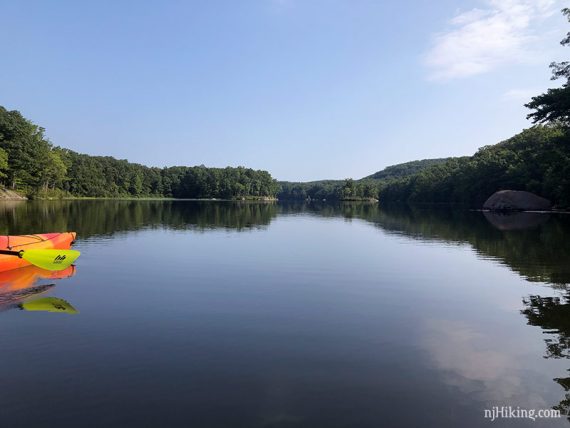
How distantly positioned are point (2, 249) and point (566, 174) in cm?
6027

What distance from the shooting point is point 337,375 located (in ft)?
25.7

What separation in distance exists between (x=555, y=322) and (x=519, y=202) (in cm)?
7985

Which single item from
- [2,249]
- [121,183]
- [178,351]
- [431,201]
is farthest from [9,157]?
[431,201]

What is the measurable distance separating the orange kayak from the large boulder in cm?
8156

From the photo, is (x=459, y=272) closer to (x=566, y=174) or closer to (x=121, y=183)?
(x=566, y=174)

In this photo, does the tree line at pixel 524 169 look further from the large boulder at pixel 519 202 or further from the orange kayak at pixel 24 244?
the orange kayak at pixel 24 244

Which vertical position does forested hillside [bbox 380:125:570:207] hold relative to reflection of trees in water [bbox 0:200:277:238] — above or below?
above

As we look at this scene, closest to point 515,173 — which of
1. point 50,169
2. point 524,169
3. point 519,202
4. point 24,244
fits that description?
point 524,169

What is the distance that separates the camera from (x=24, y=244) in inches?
754

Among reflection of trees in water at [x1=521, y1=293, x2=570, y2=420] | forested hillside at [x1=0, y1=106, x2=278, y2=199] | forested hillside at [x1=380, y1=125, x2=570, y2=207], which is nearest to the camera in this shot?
reflection of trees in water at [x1=521, y1=293, x2=570, y2=420]

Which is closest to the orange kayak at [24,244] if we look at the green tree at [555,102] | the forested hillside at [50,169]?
the green tree at [555,102]
